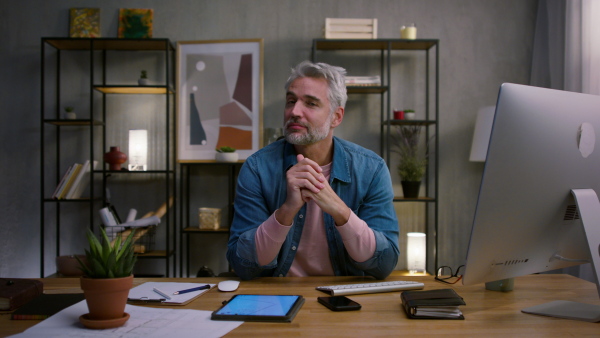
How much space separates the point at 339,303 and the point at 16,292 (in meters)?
0.76

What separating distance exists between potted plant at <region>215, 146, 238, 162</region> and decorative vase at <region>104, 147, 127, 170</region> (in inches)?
28.0

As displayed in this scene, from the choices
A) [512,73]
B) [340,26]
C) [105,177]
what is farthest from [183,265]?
[512,73]

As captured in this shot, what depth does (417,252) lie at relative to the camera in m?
3.37

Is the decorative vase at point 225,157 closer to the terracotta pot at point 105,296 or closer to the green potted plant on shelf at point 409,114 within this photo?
the green potted plant on shelf at point 409,114

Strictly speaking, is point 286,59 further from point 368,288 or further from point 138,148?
point 368,288

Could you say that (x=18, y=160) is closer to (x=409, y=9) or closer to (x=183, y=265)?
(x=183, y=265)

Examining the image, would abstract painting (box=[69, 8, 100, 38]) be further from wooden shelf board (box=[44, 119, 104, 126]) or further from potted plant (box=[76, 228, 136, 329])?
potted plant (box=[76, 228, 136, 329])

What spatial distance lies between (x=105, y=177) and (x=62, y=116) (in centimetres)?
61

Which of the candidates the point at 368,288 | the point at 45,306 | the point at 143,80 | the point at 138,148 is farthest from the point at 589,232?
the point at 138,148

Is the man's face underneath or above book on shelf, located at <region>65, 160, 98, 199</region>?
above

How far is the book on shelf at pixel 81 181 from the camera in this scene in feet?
11.2

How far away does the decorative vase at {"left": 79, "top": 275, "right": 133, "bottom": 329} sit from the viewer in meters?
0.88

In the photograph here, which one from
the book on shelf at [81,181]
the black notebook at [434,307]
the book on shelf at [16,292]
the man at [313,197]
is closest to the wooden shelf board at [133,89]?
the book on shelf at [81,181]

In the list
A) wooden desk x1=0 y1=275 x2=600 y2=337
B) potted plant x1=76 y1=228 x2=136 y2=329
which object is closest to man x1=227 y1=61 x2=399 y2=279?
wooden desk x1=0 y1=275 x2=600 y2=337
